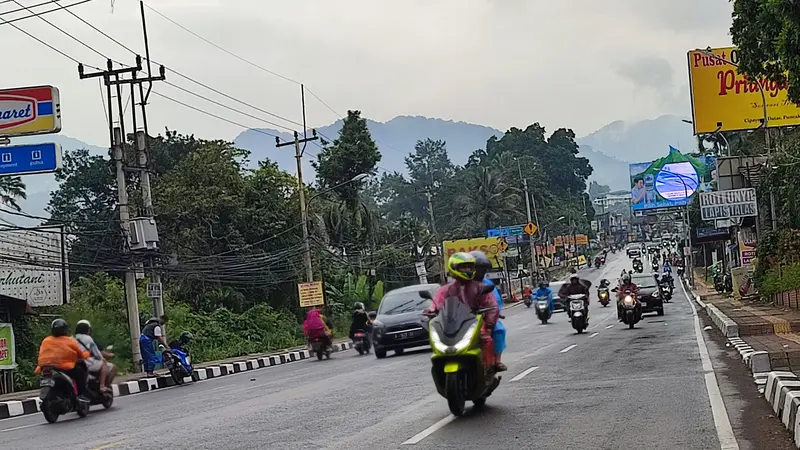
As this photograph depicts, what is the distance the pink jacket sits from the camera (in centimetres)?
1012

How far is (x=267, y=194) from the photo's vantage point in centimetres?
4919

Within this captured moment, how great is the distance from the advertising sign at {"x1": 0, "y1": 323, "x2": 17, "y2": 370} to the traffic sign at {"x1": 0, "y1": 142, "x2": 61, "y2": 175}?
374 centimetres

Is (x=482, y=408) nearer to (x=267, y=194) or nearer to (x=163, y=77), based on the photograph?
(x=163, y=77)

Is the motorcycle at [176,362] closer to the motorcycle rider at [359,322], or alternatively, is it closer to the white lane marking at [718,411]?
the motorcycle rider at [359,322]

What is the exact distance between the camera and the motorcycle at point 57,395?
13.8 meters

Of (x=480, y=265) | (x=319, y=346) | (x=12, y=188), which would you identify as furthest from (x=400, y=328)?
(x=12, y=188)

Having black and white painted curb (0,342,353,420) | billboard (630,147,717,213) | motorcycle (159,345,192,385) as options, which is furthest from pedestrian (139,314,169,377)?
billboard (630,147,717,213)

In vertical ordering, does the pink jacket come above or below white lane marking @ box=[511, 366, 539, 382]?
above

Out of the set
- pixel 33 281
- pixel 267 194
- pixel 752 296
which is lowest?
pixel 752 296

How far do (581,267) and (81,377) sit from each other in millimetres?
107042

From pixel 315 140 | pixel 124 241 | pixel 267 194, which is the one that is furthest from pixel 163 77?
pixel 267 194

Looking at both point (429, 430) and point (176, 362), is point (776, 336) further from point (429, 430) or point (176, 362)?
point (176, 362)

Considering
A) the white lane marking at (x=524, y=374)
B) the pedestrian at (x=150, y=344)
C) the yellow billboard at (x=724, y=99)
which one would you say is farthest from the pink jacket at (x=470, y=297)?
the yellow billboard at (x=724, y=99)

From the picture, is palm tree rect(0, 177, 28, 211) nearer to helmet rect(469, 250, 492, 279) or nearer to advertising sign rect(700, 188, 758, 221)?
advertising sign rect(700, 188, 758, 221)
